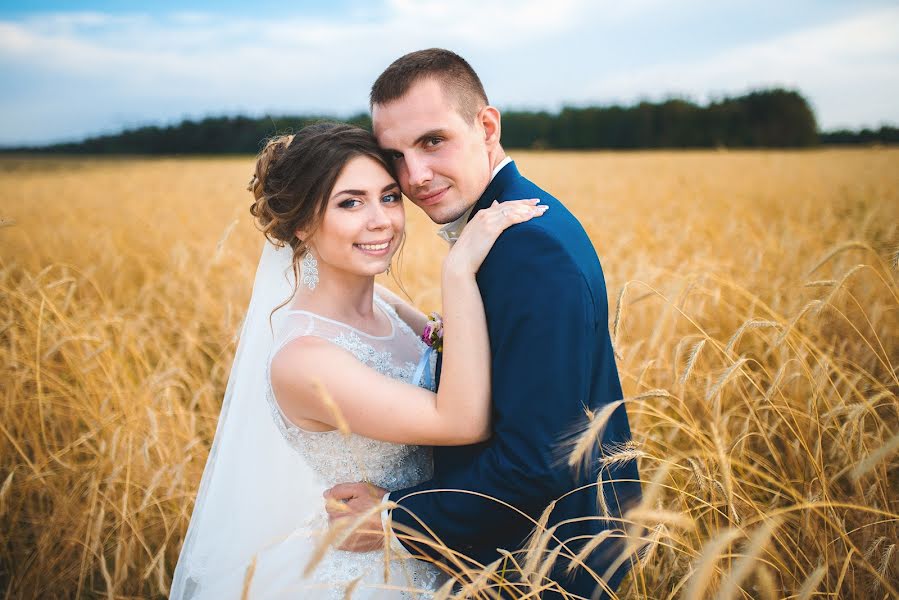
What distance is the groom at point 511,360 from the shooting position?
1743 mm

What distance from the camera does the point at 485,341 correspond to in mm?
1904

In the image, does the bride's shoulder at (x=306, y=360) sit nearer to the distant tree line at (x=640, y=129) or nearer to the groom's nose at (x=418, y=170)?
the groom's nose at (x=418, y=170)

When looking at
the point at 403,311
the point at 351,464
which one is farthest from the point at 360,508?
the point at 403,311

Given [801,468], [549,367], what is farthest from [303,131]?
[801,468]

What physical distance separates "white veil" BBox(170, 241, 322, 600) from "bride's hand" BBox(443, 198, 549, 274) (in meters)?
1.27

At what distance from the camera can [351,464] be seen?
2469 millimetres

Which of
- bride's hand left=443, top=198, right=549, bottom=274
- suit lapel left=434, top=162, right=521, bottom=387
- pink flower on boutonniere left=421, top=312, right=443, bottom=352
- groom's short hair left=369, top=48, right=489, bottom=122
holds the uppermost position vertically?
groom's short hair left=369, top=48, right=489, bottom=122

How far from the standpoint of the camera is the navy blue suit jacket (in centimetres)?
173

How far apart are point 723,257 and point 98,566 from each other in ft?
19.3

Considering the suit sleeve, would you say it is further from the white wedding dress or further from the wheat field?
the white wedding dress

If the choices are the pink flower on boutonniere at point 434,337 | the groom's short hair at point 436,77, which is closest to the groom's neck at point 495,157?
the groom's short hair at point 436,77

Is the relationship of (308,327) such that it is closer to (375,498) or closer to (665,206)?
(375,498)

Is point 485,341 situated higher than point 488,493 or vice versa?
point 485,341

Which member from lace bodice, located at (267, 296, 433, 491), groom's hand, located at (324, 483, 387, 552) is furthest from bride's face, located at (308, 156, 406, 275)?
groom's hand, located at (324, 483, 387, 552)
